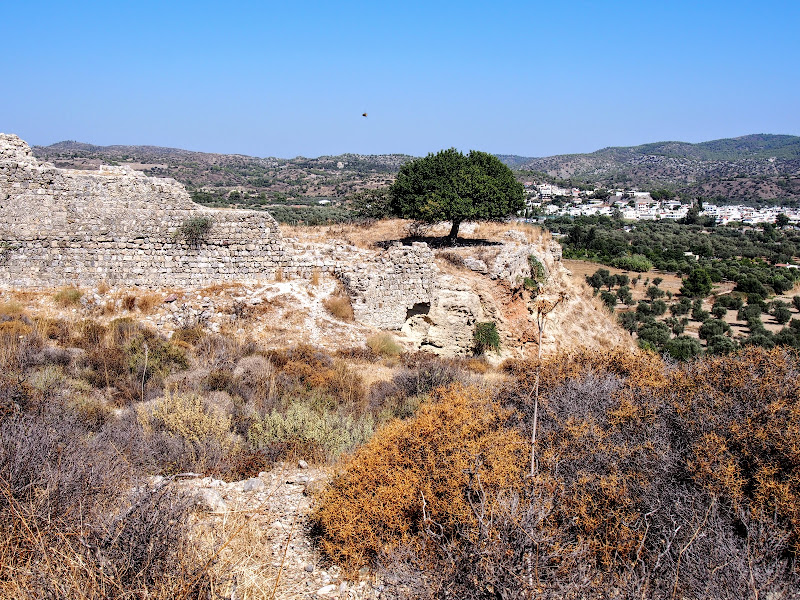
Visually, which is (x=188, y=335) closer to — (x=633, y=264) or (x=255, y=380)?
(x=255, y=380)

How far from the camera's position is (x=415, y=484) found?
4.70 meters

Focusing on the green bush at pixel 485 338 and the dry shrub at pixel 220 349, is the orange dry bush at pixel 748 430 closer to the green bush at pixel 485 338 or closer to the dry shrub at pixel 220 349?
the green bush at pixel 485 338

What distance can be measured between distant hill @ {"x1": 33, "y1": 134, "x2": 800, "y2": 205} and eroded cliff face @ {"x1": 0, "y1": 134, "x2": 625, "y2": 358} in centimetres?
2634

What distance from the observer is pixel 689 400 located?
539cm

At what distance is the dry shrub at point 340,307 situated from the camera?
1315 cm

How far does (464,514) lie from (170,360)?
7.51m

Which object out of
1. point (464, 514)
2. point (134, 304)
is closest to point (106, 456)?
point (464, 514)

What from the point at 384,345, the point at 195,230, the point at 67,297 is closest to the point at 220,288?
the point at 195,230

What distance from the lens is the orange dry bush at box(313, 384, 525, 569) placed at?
436cm

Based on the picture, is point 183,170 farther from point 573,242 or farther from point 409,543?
point 409,543

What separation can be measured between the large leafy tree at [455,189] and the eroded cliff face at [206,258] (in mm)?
2230

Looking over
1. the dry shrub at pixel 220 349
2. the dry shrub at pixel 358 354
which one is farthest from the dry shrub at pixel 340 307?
the dry shrub at pixel 220 349

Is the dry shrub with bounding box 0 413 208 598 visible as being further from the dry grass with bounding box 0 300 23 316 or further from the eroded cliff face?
the eroded cliff face

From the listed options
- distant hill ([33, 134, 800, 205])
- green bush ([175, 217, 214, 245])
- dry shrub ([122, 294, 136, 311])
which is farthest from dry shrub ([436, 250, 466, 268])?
distant hill ([33, 134, 800, 205])
